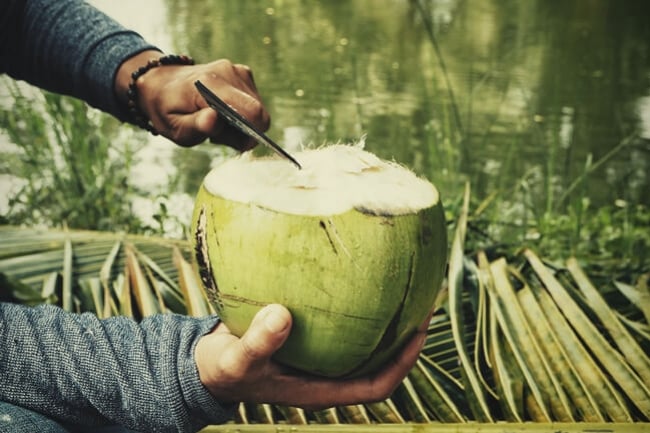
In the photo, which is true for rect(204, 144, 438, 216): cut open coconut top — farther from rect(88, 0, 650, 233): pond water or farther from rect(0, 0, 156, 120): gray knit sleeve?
rect(88, 0, 650, 233): pond water

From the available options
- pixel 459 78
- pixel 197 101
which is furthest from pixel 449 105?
pixel 197 101


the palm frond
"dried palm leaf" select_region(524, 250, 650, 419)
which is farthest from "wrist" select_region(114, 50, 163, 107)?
"dried palm leaf" select_region(524, 250, 650, 419)

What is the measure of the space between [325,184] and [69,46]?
2.87 ft

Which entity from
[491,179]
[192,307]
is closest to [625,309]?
[192,307]

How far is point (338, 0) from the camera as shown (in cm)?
850

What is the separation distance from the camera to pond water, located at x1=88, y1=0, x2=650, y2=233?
434 centimetres

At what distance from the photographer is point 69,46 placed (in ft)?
5.69

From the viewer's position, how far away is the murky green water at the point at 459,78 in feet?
14.3

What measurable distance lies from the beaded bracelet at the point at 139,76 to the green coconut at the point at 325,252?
→ 489mm

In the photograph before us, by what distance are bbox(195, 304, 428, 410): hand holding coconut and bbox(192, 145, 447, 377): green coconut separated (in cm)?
3

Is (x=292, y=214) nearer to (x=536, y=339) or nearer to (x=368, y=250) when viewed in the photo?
(x=368, y=250)

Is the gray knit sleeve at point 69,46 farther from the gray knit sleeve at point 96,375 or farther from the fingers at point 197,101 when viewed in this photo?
the gray knit sleeve at point 96,375


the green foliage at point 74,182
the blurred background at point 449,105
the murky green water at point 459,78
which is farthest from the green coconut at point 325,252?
the green foliage at point 74,182

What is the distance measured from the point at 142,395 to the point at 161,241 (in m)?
1.05
